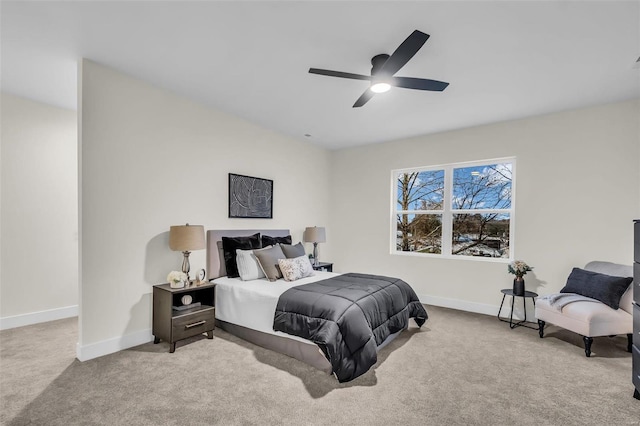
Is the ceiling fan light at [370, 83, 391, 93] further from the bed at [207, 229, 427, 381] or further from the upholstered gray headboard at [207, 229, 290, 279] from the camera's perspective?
the upholstered gray headboard at [207, 229, 290, 279]

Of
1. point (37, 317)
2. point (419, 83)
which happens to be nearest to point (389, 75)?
point (419, 83)

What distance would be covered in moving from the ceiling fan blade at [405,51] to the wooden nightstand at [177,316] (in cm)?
277

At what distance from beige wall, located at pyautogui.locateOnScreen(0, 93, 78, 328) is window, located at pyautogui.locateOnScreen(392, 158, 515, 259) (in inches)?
188

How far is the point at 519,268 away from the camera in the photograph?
12.8ft

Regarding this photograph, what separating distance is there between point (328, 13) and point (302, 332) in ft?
8.17

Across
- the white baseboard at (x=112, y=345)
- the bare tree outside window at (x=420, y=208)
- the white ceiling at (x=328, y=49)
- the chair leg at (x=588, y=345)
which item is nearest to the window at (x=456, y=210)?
the bare tree outside window at (x=420, y=208)

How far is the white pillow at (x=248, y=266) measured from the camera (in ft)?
12.1

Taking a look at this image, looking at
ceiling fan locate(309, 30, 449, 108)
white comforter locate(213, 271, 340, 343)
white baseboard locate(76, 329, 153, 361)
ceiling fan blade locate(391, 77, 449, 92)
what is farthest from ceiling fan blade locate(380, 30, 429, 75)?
white baseboard locate(76, 329, 153, 361)

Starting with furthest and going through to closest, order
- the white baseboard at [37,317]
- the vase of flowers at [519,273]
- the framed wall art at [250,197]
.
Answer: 1. the framed wall art at [250,197]
2. the vase of flowers at [519,273]
3. the white baseboard at [37,317]

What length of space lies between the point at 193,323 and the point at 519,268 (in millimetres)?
3878

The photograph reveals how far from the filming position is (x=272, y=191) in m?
4.86

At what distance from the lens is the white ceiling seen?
6.93 ft

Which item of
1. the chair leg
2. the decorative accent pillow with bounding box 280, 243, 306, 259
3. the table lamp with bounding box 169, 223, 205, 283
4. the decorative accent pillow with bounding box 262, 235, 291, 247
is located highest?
the table lamp with bounding box 169, 223, 205, 283

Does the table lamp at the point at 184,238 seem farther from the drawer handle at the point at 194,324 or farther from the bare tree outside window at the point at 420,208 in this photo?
the bare tree outside window at the point at 420,208
